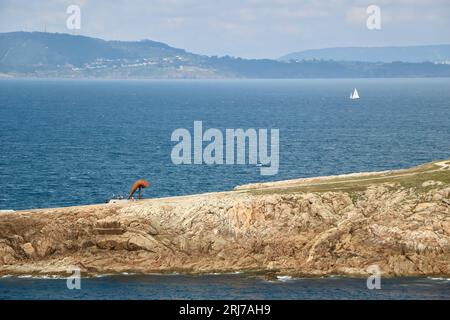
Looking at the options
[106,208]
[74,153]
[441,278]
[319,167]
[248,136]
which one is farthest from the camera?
[248,136]

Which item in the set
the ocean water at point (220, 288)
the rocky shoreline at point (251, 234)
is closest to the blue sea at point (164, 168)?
the ocean water at point (220, 288)

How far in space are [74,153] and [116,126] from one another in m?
55.6

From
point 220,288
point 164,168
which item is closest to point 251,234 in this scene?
point 220,288

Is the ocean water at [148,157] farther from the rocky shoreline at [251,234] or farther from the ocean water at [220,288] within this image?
the ocean water at [220,288]

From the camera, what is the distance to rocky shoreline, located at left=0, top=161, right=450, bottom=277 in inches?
2913

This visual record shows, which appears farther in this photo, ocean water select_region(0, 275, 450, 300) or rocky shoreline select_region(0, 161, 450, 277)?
rocky shoreline select_region(0, 161, 450, 277)

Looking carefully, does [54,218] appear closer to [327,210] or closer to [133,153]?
[327,210]

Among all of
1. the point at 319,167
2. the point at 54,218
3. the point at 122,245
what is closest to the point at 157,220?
the point at 122,245

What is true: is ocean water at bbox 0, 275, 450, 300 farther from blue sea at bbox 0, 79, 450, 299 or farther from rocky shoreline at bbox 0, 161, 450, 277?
rocky shoreline at bbox 0, 161, 450, 277

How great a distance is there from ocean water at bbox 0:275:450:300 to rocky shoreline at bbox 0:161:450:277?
2.17 m

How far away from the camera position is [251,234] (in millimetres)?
77625

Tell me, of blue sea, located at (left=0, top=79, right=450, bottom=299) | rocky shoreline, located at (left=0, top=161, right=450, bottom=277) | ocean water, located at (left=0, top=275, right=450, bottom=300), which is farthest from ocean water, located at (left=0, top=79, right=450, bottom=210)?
ocean water, located at (left=0, top=275, right=450, bottom=300)

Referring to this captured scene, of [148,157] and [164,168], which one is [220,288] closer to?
[164,168]

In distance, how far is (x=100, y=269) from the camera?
7412cm
